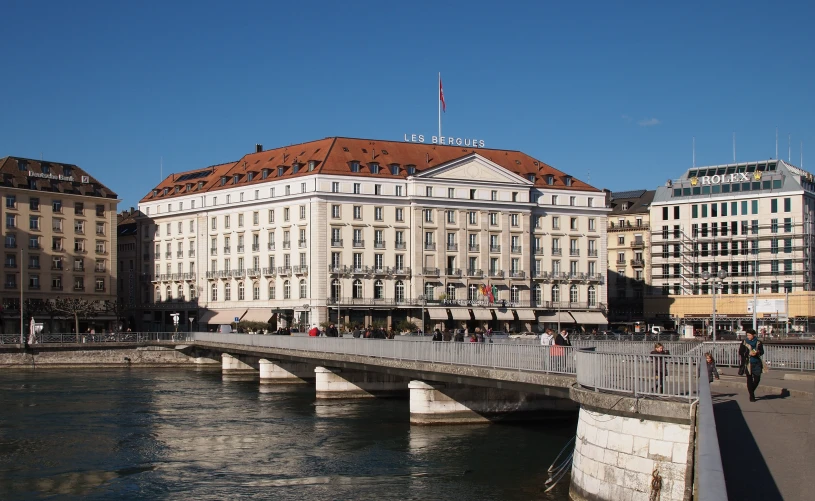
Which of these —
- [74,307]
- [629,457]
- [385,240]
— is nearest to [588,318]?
→ [385,240]

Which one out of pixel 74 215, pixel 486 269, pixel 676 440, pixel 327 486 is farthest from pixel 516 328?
pixel 676 440

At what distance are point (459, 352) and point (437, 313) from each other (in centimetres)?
6329

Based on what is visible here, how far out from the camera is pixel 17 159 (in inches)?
4181

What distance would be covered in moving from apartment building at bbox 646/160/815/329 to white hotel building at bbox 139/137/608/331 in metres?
18.5

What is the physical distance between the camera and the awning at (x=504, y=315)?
335 feet

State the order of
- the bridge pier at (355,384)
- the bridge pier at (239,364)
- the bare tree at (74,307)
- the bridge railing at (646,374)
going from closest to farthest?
the bridge railing at (646,374), the bridge pier at (355,384), the bridge pier at (239,364), the bare tree at (74,307)

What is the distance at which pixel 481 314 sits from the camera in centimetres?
10088

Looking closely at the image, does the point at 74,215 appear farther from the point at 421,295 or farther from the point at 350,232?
the point at 421,295

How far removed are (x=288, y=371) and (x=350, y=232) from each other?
116 ft

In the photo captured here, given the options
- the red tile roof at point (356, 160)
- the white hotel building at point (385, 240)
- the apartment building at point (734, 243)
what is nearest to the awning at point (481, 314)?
the white hotel building at point (385, 240)

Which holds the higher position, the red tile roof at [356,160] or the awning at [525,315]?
the red tile roof at [356,160]

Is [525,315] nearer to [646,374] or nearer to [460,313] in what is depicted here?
[460,313]

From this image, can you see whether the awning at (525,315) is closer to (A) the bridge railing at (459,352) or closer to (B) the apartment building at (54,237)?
(B) the apartment building at (54,237)

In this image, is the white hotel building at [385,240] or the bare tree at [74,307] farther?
the bare tree at [74,307]
